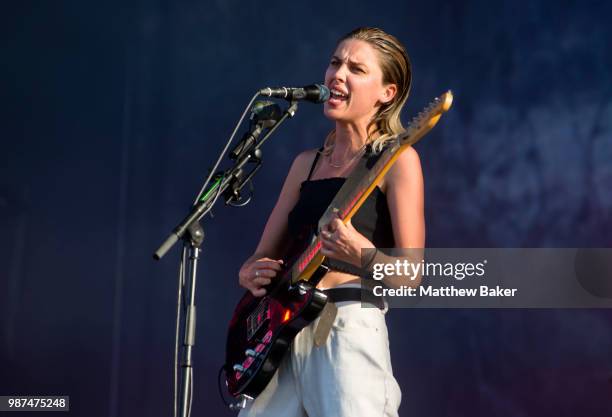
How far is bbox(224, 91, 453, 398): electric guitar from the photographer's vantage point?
1.83 meters

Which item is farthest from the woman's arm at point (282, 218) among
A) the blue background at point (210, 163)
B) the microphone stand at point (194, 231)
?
the blue background at point (210, 163)

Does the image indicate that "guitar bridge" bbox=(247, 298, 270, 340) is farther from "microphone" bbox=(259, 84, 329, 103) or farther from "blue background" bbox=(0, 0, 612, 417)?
"blue background" bbox=(0, 0, 612, 417)

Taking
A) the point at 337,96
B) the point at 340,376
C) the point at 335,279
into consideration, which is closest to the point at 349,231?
the point at 335,279

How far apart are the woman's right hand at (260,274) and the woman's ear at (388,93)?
0.49 m

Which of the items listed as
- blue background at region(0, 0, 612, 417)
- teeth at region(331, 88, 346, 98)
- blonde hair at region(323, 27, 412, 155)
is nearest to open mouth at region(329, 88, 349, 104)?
teeth at region(331, 88, 346, 98)

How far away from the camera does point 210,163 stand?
354cm

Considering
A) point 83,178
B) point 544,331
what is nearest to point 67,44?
point 83,178

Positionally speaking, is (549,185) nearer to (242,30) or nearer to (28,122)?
(242,30)

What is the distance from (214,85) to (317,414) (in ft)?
6.67

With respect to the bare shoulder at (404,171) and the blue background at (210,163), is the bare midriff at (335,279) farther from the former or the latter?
the blue background at (210,163)

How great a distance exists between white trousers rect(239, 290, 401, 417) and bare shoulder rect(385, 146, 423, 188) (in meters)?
0.30

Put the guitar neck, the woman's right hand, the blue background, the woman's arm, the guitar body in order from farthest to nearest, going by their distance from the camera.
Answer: the blue background
the woman's arm
the woman's right hand
the guitar body
the guitar neck

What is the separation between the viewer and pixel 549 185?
3.00 metres

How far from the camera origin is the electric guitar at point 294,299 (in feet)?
6.00
